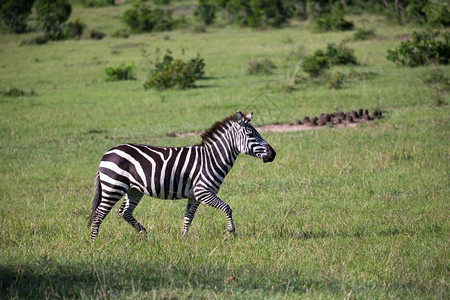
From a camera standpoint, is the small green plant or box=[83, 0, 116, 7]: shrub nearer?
the small green plant

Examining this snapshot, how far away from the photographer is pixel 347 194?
947 cm

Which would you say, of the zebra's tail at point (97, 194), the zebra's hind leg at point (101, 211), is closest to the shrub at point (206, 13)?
the zebra's tail at point (97, 194)

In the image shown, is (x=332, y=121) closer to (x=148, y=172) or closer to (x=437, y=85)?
(x=437, y=85)

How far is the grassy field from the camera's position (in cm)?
543

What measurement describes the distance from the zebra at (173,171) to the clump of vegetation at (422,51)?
18802 mm

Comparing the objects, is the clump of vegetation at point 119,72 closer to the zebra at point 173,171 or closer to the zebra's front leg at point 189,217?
the zebra at point 173,171

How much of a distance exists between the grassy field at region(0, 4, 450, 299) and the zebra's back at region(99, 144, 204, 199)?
583 mm

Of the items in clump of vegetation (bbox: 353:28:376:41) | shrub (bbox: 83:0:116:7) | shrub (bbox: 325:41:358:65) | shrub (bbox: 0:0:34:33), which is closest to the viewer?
shrub (bbox: 325:41:358:65)

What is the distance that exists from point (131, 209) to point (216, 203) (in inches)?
46.6

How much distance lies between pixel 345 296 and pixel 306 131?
A: 412 inches

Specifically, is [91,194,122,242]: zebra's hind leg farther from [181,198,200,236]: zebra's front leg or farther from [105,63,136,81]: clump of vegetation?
[105,63,136,81]: clump of vegetation

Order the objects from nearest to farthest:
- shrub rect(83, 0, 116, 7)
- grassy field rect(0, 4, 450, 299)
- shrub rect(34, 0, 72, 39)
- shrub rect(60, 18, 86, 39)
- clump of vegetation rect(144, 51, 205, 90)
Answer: grassy field rect(0, 4, 450, 299)
clump of vegetation rect(144, 51, 205, 90)
shrub rect(60, 18, 86, 39)
shrub rect(34, 0, 72, 39)
shrub rect(83, 0, 116, 7)

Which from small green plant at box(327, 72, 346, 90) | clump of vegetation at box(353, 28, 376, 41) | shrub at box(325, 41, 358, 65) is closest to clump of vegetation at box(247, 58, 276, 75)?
shrub at box(325, 41, 358, 65)

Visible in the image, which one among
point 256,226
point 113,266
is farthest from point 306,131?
point 113,266
